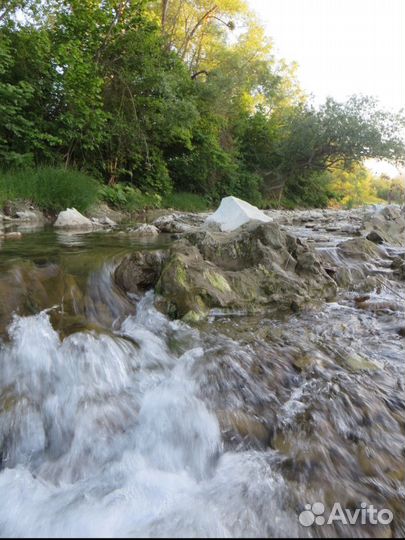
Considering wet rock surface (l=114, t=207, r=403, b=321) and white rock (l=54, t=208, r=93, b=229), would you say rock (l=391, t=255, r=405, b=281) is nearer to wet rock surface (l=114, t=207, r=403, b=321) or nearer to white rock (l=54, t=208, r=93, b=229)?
wet rock surface (l=114, t=207, r=403, b=321)

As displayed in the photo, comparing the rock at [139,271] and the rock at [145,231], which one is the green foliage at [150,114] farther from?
the rock at [139,271]

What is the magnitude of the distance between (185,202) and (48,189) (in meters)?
6.41

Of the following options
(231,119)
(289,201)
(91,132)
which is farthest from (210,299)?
(289,201)

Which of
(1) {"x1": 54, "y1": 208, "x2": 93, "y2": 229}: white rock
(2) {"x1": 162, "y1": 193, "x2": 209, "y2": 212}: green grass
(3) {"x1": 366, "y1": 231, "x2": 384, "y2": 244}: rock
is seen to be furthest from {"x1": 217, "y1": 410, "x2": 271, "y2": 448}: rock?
(2) {"x1": 162, "y1": 193, "x2": 209, "y2": 212}: green grass

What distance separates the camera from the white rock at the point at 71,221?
263 inches

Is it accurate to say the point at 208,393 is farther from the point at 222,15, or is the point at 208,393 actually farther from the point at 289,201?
the point at 222,15

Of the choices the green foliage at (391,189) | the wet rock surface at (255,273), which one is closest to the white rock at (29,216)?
the wet rock surface at (255,273)

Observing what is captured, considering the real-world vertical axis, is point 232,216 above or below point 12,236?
above

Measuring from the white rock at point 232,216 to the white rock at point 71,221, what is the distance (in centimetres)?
241

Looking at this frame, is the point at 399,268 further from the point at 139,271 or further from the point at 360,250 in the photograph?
the point at 139,271

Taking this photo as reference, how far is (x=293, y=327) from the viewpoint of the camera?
9.70 ft

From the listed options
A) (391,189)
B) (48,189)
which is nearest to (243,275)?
(48,189)

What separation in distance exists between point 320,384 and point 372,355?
25.8 inches

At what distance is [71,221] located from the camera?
681 cm
